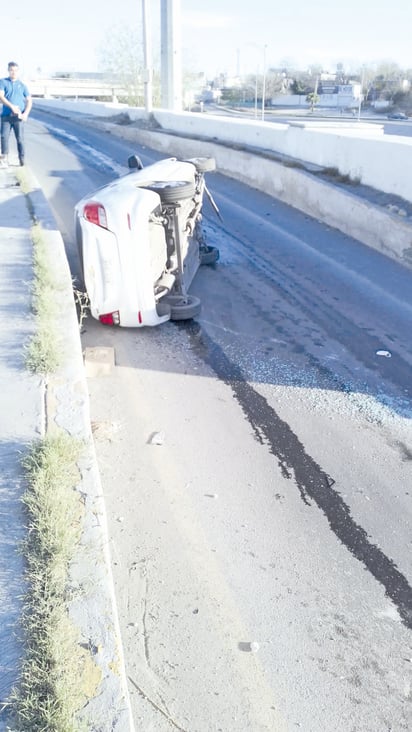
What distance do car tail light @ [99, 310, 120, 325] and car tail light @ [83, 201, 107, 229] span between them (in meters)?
0.83

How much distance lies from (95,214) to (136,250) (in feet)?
1.65

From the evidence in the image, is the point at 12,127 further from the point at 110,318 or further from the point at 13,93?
the point at 110,318

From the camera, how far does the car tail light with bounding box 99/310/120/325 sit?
592 cm

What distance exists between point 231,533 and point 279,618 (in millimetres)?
616

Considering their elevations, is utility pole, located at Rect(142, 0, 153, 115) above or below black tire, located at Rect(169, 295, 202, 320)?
above

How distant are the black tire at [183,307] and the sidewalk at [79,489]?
1.07 metres

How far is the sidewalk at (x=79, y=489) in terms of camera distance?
82.0 inches

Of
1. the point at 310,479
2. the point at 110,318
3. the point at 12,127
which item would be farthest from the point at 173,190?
the point at 12,127

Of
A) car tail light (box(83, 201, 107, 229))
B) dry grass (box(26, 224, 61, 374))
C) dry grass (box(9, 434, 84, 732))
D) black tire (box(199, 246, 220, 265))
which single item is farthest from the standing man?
dry grass (box(9, 434, 84, 732))

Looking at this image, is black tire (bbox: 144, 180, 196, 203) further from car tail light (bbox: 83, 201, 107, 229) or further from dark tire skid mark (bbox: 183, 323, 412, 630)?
dark tire skid mark (bbox: 183, 323, 412, 630)

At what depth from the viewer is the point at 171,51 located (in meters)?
27.5

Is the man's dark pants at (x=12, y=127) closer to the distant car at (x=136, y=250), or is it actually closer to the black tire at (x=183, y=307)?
the distant car at (x=136, y=250)

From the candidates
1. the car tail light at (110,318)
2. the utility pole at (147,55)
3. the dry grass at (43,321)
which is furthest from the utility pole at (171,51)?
the car tail light at (110,318)

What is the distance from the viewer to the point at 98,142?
22578 millimetres
